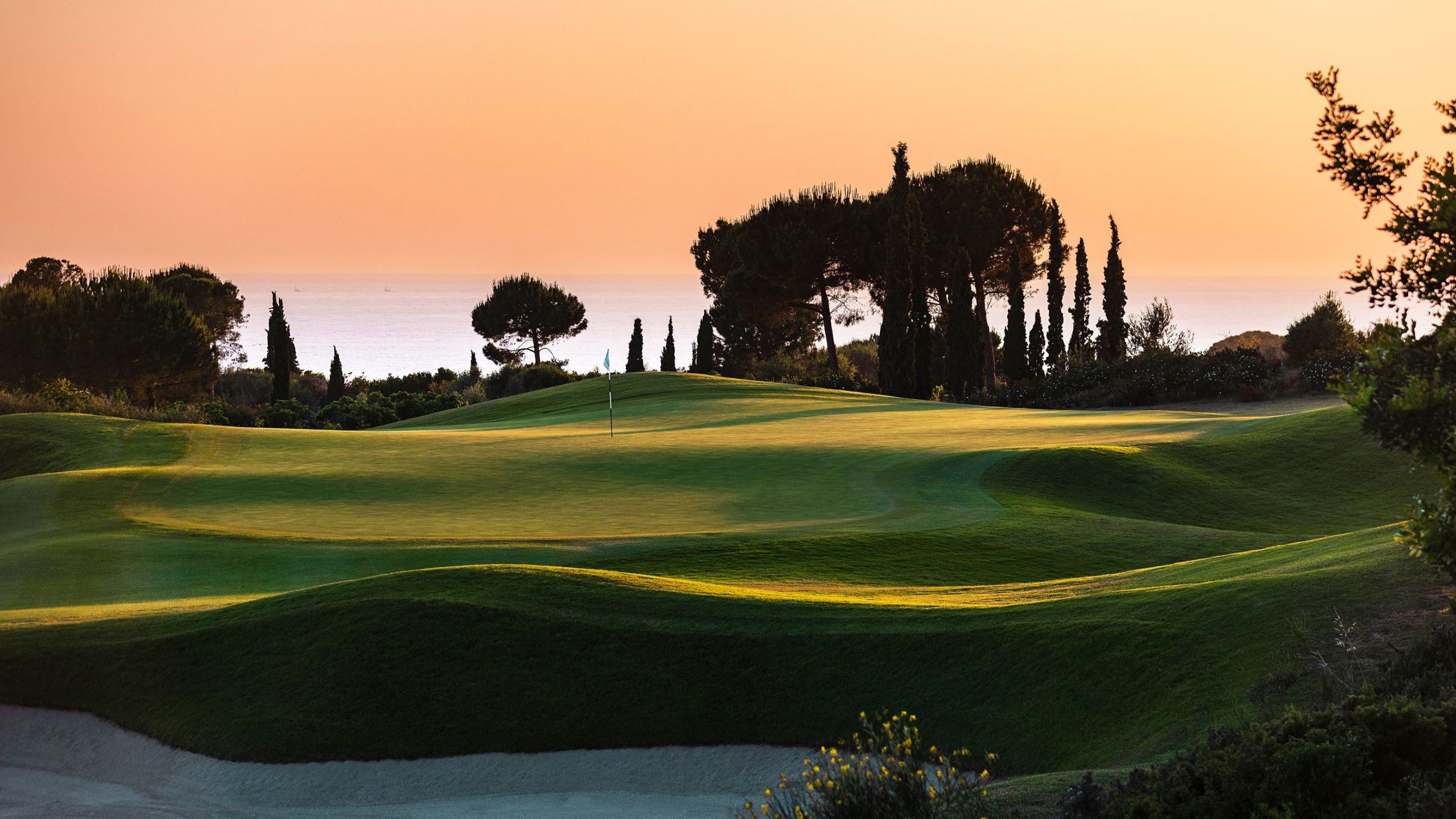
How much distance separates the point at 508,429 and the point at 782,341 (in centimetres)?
4966

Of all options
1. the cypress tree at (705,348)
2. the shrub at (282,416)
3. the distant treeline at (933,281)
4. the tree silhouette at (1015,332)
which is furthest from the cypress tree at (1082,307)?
the shrub at (282,416)

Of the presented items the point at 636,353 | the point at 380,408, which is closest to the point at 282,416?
the point at 380,408

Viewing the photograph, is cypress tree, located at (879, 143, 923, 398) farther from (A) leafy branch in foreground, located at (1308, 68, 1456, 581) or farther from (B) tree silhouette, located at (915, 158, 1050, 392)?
(A) leafy branch in foreground, located at (1308, 68, 1456, 581)

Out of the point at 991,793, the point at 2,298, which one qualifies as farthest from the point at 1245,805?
the point at 2,298

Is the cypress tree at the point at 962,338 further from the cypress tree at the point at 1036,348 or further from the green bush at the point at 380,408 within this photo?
the green bush at the point at 380,408

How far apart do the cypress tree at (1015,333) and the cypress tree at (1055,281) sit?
398 centimetres

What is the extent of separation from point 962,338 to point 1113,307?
1122 centimetres

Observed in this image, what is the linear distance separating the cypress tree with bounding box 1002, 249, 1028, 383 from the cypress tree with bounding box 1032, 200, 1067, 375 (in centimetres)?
398

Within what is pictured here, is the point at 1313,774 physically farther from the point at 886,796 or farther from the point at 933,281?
the point at 933,281

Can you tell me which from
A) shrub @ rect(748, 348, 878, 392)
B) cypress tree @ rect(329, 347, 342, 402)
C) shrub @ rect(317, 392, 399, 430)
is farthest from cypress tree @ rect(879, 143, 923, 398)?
cypress tree @ rect(329, 347, 342, 402)

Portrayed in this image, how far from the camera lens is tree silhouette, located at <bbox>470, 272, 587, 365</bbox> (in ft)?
279

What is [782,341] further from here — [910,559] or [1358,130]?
[1358,130]

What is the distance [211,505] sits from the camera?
1994 cm

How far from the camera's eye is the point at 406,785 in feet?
32.5
